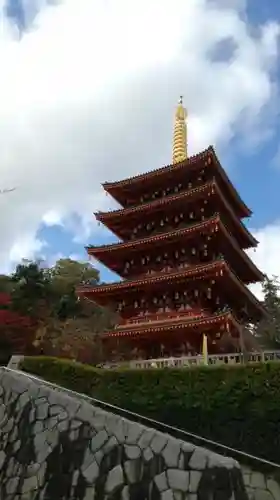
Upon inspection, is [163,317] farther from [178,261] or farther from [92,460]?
[92,460]

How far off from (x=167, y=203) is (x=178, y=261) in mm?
2667

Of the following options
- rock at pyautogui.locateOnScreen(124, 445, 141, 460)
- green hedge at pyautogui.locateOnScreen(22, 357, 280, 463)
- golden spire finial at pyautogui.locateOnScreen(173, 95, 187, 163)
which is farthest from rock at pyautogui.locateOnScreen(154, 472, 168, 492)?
golden spire finial at pyautogui.locateOnScreen(173, 95, 187, 163)

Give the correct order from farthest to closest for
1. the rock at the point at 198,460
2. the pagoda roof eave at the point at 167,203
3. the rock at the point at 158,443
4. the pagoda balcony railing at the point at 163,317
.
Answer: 1. the pagoda roof eave at the point at 167,203
2. the pagoda balcony railing at the point at 163,317
3. the rock at the point at 158,443
4. the rock at the point at 198,460

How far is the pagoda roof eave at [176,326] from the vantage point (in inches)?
718

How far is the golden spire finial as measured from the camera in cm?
2726

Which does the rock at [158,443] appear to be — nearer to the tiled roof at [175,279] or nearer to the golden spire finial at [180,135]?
the tiled roof at [175,279]

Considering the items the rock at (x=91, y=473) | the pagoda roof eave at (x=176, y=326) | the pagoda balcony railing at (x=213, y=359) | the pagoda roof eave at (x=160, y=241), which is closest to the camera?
the rock at (x=91, y=473)

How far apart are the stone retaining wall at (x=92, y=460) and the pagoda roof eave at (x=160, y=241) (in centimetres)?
1180

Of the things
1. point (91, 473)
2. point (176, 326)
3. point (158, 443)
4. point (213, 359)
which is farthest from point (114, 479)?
point (176, 326)

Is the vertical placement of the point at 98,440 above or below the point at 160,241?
below

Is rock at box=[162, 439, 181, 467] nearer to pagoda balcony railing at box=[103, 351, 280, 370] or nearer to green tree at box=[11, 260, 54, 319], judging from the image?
pagoda balcony railing at box=[103, 351, 280, 370]

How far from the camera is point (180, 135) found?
2794cm

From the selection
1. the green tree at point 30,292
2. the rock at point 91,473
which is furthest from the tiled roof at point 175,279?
the rock at point 91,473

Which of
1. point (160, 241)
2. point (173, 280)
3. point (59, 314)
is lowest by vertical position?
point (173, 280)
